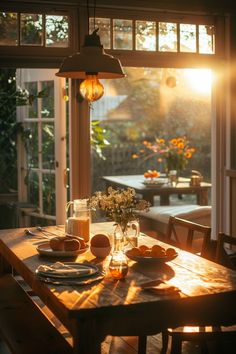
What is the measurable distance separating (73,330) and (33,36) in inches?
128

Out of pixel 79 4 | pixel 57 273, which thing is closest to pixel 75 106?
pixel 79 4

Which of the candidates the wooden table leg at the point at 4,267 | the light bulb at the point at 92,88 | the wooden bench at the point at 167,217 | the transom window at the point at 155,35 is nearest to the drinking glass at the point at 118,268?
the light bulb at the point at 92,88

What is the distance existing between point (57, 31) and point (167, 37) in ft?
3.40

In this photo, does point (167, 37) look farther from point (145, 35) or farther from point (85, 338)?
point (85, 338)

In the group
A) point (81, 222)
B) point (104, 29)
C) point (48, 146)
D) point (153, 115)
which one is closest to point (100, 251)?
point (81, 222)

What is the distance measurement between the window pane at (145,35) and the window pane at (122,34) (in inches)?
2.5

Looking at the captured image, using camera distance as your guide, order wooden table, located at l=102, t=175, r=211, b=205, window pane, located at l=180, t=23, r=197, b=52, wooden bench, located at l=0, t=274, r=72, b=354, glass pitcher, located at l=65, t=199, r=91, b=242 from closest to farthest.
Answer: wooden bench, located at l=0, t=274, r=72, b=354
glass pitcher, located at l=65, t=199, r=91, b=242
window pane, located at l=180, t=23, r=197, b=52
wooden table, located at l=102, t=175, r=211, b=205

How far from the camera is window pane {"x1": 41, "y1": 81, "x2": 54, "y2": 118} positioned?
562cm

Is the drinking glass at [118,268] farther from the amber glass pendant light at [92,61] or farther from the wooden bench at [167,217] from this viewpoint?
the wooden bench at [167,217]

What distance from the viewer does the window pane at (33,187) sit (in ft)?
20.1

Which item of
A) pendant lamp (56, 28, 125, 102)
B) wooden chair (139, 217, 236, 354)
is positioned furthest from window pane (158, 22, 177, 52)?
pendant lamp (56, 28, 125, 102)

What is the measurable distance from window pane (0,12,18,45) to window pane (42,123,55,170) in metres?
1.04

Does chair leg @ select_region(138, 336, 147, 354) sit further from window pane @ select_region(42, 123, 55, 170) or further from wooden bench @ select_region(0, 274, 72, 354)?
window pane @ select_region(42, 123, 55, 170)

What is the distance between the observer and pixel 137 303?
2.38 meters
